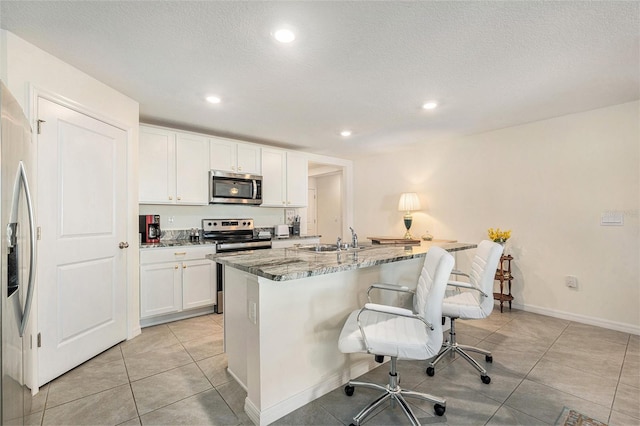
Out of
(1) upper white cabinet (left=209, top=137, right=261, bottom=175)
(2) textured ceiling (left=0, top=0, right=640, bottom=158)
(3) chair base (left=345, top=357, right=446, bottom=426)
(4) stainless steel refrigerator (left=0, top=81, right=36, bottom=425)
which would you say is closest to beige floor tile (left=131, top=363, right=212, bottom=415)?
(4) stainless steel refrigerator (left=0, top=81, right=36, bottom=425)

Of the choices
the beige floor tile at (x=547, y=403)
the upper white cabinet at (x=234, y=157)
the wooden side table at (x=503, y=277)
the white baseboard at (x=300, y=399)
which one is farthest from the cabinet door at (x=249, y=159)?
the beige floor tile at (x=547, y=403)

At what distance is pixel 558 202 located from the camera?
3.47m

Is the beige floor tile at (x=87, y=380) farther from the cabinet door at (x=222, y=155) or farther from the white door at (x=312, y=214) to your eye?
the white door at (x=312, y=214)

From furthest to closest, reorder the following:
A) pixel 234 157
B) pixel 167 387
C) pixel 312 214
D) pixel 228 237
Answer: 1. pixel 312 214
2. pixel 228 237
3. pixel 234 157
4. pixel 167 387

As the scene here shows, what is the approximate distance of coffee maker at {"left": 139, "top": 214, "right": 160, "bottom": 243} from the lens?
3.38 m

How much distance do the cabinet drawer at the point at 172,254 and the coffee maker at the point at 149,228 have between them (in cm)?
27

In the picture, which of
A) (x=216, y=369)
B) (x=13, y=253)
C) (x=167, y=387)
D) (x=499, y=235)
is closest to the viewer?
(x=13, y=253)

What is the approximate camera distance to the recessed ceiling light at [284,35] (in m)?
1.85

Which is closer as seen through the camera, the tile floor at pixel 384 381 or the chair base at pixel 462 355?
the tile floor at pixel 384 381

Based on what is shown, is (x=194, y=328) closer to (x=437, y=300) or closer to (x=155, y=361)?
(x=155, y=361)

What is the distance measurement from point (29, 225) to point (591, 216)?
4.78m

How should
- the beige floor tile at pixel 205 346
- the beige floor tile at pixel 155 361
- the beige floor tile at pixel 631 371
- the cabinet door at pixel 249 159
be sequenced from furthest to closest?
the cabinet door at pixel 249 159 → the beige floor tile at pixel 205 346 → the beige floor tile at pixel 155 361 → the beige floor tile at pixel 631 371

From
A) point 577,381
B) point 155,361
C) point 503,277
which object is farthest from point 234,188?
point 577,381

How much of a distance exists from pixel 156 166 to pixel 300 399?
9.56ft
